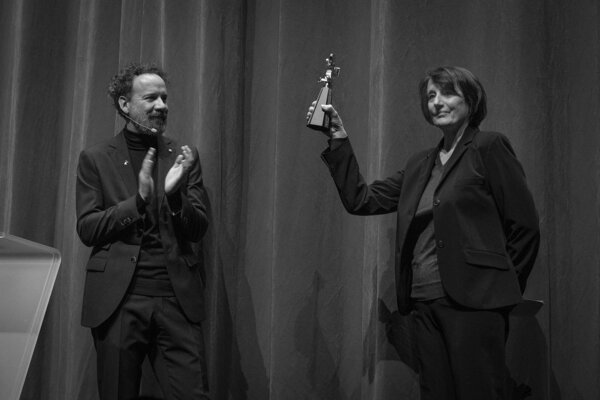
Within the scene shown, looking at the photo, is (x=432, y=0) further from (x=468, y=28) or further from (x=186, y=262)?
(x=186, y=262)

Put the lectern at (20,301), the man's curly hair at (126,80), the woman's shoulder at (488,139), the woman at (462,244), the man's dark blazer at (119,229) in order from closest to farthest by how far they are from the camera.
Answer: the lectern at (20,301), the woman at (462,244), the woman's shoulder at (488,139), the man's dark blazer at (119,229), the man's curly hair at (126,80)

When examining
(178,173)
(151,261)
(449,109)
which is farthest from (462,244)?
(151,261)

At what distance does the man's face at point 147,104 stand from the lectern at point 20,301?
4.58 feet

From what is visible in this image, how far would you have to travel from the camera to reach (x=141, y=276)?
95.3 inches

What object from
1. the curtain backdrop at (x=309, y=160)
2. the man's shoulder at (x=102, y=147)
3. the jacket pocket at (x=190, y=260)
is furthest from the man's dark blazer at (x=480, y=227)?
the man's shoulder at (x=102, y=147)

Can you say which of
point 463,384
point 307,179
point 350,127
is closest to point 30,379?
point 307,179

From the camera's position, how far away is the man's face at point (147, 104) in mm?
2639

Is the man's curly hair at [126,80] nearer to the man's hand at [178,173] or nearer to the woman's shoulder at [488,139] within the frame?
the man's hand at [178,173]

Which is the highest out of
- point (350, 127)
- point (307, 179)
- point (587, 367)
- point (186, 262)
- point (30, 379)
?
point (350, 127)

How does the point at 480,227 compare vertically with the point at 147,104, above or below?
below

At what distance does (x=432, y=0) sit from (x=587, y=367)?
5.08ft

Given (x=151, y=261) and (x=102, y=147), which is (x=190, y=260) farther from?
(x=102, y=147)

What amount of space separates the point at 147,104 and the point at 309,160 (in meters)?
0.71

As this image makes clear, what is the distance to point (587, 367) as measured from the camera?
Answer: 2.68 meters
